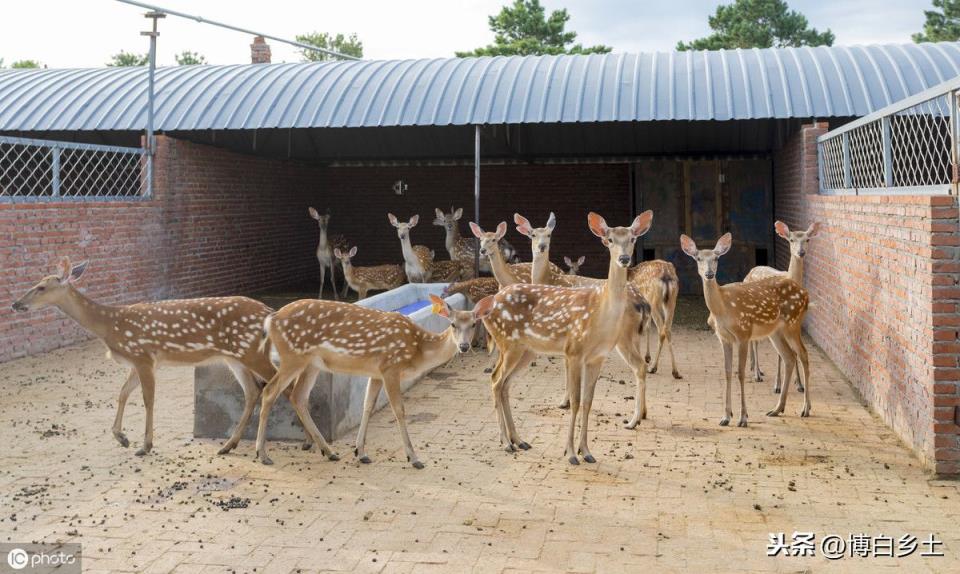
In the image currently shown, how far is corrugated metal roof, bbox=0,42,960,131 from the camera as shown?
1441 cm

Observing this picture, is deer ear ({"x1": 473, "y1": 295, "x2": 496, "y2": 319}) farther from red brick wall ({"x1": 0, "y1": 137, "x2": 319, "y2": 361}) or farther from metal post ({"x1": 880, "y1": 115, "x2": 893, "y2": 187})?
red brick wall ({"x1": 0, "y1": 137, "x2": 319, "y2": 361})

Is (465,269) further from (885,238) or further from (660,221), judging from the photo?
(885,238)

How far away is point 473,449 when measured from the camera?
737 cm

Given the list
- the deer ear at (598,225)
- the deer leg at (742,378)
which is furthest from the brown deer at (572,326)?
the deer leg at (742,378)

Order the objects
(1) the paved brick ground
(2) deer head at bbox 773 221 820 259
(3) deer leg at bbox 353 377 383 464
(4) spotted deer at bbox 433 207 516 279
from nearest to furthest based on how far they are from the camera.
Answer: (1) the paved brick ground
(3) deer leg at bbox 353 377 383 464
(2) deer head at bbox 773 221 820 259
(4) spotted deer at bbox 433 207 516 279

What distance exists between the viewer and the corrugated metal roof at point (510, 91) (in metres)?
14.4

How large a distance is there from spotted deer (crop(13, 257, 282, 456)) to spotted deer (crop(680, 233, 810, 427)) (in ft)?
12.6

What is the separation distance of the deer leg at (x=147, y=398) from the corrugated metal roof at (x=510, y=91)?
8383mm

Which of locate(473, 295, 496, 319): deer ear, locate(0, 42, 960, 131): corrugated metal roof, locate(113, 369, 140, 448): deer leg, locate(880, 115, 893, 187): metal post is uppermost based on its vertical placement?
locate(0, 42, 960, 131): corrugated metal roof

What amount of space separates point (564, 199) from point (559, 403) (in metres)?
12.0

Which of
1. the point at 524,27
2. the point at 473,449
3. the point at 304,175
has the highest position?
the point at 524,27

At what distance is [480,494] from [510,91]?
10.3 m

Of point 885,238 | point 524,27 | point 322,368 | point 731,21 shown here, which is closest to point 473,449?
point 322,368

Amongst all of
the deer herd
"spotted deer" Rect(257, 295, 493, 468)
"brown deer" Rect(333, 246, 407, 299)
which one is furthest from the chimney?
"spotted deer" Rect(257, 295, 493, 468)
